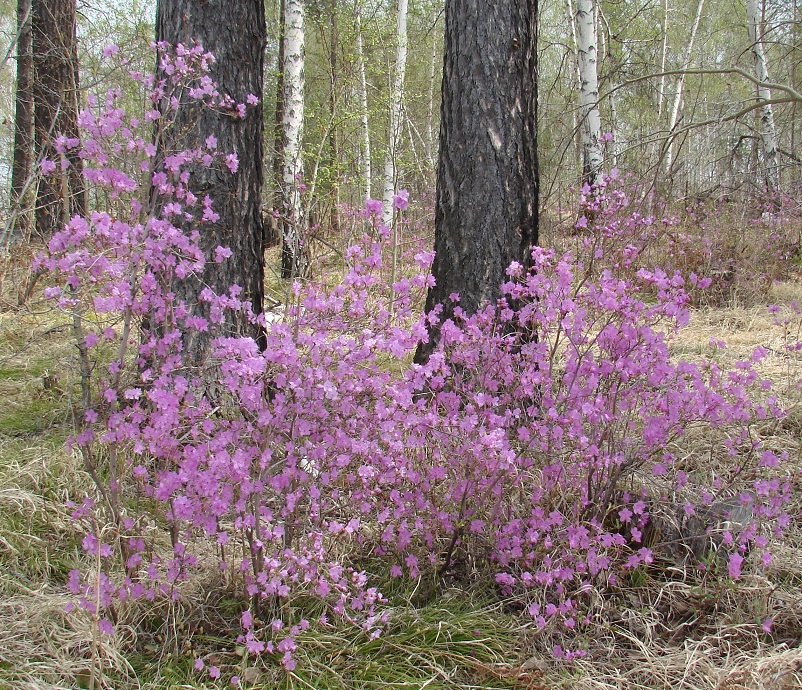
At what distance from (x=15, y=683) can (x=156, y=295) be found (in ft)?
3.73

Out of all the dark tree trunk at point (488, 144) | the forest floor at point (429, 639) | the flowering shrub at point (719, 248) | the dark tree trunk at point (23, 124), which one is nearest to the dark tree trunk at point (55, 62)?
the dark tree trunk at point (23, 124)

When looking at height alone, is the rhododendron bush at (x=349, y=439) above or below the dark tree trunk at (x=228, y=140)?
Answer: below

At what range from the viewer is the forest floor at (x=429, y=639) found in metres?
1.92

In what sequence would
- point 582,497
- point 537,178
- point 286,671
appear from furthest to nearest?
point 537,178
point 582,497
point 286,671

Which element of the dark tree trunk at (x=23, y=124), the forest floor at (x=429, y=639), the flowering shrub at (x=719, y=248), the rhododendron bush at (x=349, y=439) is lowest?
the forest floor at (x=429, y=639)

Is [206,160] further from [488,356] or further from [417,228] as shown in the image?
[417,228]

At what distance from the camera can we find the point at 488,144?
11.2 feet

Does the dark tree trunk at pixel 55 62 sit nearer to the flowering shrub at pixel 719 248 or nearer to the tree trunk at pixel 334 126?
the tree trunk at pixel 334 126

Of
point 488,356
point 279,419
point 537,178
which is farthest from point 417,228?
point 279,419

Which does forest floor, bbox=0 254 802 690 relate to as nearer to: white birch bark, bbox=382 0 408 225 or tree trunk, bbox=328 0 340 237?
tree trunk, bbox=328 0 340 237

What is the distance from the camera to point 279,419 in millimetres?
1901

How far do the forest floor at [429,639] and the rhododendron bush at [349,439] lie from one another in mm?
88

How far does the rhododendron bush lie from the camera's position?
186 centimetres

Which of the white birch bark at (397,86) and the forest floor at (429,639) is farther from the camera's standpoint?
the white birch bark at (397,86)
